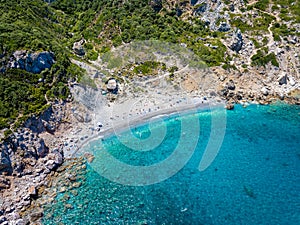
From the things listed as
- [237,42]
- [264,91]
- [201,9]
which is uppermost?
[201,9]

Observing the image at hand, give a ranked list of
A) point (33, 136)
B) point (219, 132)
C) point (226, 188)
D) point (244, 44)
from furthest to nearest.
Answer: point (244, 44), point (219, 132), point (33, 136), point (226, 188)

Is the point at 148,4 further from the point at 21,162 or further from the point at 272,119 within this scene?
the point at 21,162

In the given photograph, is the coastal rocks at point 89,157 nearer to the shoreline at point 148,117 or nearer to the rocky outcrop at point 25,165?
the shoreline at point 148,117

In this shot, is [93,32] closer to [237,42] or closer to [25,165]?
[237,42]

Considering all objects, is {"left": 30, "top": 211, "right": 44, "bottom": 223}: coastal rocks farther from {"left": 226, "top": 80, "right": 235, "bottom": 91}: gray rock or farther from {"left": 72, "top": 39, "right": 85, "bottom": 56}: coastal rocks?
{"left": 226, "top": 80, "right": 235, "bottom": 91}: gray rock

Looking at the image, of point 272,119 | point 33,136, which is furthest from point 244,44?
point 33,136

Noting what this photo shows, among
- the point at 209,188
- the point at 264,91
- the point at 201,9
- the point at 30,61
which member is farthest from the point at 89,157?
the point at 201,9

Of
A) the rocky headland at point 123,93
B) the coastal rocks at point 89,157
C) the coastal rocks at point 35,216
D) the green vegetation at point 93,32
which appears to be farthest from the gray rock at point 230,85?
the coastal rocks at point 35,216
